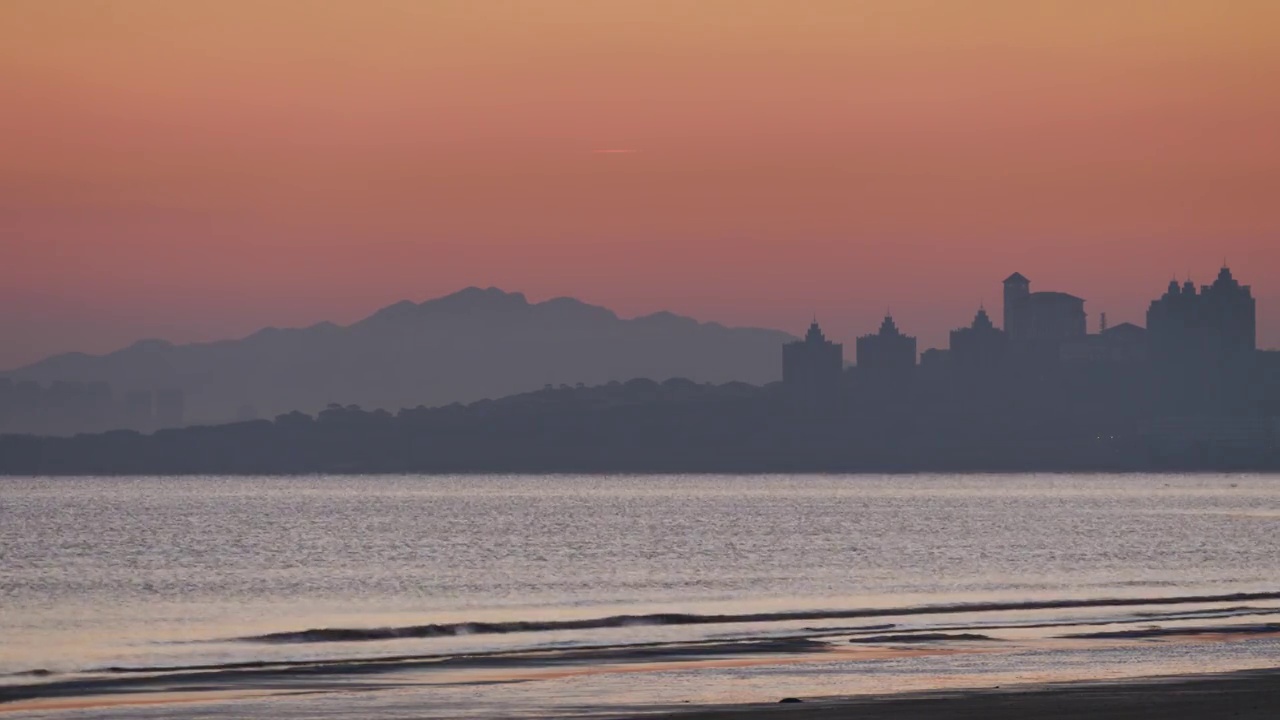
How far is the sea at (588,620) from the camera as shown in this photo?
43625 mm

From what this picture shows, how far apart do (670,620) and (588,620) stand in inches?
134

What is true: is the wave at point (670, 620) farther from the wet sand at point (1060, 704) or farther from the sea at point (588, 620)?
the wet sand at point (1060, 704)

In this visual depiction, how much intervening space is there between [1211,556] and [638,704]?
92.6 meters

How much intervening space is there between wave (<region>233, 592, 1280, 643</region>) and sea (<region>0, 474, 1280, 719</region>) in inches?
7.4

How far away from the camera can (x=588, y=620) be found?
70.2 meters

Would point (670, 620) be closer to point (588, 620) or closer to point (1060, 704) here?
point (588, 620)

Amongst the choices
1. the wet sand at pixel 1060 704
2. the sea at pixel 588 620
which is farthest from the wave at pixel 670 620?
the wet sand at pixel 1060 704

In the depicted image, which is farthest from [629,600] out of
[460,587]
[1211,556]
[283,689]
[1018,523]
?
[1018,523]

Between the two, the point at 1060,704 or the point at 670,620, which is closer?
the point at 1060,704

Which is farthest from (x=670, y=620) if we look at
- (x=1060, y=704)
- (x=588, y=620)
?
(x=1060, y=704)

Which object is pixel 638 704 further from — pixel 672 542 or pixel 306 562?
pixel 672 542

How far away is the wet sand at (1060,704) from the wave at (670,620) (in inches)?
1086

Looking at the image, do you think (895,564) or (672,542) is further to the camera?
(672,542)

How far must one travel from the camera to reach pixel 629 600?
82.4 metres
